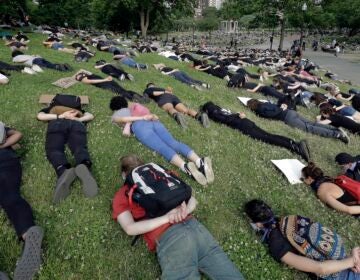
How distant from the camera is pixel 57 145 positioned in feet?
23.3

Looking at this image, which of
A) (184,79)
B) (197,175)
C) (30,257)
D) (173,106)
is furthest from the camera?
(184,79)

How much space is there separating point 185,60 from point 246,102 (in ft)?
35.3

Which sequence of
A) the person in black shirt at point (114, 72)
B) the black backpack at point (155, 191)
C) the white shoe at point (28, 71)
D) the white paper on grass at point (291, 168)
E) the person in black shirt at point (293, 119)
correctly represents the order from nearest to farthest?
the black backpack at point (155, 191)
the white paper on grass at point (291, 168)
the person in black shirt at point (293, 119)
the white shoe at point (28, 71)
the person in black shirt at point (114, 72)

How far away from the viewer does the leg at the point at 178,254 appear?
171 inches

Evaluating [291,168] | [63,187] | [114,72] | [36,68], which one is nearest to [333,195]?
[291,168]

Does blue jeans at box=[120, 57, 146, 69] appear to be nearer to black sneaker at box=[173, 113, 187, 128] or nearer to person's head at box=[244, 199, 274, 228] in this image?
black sneaker at box=[173, 113, 187, 128]

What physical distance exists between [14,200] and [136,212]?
2.03m

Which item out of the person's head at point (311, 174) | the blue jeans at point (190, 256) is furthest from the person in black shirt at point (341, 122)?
the blue jeans at point (190, 256)

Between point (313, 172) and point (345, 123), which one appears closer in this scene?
point (313, 172)

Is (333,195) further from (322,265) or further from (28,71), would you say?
(28,71)

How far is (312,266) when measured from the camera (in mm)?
4871

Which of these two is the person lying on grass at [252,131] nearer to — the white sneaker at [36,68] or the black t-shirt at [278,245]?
the black t-shirt at [278,245]

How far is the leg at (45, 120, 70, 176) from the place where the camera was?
21.4 feet

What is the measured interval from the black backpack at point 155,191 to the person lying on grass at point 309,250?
169 centimetres
